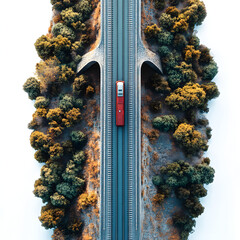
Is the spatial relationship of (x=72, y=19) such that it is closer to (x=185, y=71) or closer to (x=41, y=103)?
(x=41, y=103)

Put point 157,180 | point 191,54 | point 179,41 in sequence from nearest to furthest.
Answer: point 157,180, point 179,41, point 191,54

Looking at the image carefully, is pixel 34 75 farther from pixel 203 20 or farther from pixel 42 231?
pixel 203 20

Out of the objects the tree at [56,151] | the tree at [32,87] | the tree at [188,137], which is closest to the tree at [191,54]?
the tree at [188,137]

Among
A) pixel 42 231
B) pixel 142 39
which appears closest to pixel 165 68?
pixel 142 39

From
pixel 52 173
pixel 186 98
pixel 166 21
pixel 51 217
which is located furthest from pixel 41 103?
pixel 166 21

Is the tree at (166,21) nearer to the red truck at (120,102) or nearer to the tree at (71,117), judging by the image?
the red truck at (120,102)
